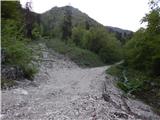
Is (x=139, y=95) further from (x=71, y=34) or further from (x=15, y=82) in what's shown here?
(x=71, y=34)

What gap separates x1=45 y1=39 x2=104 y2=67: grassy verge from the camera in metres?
60.8

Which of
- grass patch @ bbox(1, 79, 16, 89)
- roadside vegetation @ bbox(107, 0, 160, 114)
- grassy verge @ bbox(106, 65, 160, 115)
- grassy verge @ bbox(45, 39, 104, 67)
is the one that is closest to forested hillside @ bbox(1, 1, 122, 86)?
grassy verge @ bbox(45, 39, 104, 67)

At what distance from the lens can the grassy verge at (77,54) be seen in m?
60.8

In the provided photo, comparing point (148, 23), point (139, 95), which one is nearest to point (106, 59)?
point (148, 23)

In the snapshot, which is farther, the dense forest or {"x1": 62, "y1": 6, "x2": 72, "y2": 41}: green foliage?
{"x1": 62, "y1": 6, "x2": 72, "y2": 41}: green foliage

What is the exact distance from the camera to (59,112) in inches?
495

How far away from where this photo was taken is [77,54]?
63.2 metres

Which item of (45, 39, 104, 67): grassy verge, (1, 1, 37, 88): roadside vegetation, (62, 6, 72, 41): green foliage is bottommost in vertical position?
(45, 39, 104, 67): grassy verge

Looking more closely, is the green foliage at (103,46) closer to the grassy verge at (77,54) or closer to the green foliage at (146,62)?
the grassy verge at (77,54)

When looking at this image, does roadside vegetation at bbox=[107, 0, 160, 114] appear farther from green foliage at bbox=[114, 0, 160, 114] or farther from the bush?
the bush

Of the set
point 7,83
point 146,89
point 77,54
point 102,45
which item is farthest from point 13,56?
point 102,45

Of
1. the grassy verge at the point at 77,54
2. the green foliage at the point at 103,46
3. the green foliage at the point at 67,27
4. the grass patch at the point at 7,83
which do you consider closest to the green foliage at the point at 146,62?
the grass patch at the point at 7,83

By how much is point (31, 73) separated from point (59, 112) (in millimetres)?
11130

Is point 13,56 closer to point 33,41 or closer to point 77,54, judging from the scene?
point 33,41
